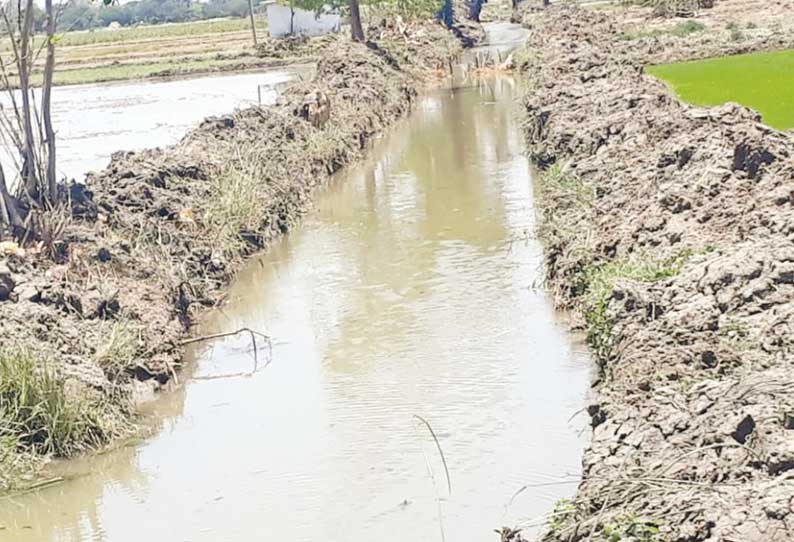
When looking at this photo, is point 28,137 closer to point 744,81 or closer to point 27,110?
point 27,110

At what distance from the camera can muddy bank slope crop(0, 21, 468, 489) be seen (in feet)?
28.5

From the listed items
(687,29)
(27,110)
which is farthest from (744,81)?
(687,29)

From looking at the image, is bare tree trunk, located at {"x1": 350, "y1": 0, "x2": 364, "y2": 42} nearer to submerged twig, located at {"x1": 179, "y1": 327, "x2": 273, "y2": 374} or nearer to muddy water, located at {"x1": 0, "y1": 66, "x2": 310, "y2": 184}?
muddy water, located at {"x1": 0, "y1": 66, "x2": 310, "y2": 184}

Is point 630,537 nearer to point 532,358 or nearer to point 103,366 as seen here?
point 532,358

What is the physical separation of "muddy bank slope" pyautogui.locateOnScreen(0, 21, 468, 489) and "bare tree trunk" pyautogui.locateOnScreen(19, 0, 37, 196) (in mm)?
501

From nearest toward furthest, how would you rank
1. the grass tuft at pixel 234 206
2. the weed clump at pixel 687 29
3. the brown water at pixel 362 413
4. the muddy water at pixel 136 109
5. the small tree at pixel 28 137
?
1. the brown water at pixel 362 413
2. the small tree at pixel 28 137
3. the grass tuft at pixel 234 206
4. the muddy water at pixel 136 109
5. the weed clump at pixel 687 29

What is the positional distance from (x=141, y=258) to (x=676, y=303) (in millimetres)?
5589

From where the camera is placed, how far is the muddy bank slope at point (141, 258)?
8.68 m

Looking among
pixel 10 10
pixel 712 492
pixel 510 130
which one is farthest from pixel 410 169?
pixel 712 492

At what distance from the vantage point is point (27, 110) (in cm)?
1212

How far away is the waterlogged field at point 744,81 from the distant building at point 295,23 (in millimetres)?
27247

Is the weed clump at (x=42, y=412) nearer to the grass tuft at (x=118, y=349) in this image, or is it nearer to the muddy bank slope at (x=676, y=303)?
the grass tuft at (x=118, y=349)

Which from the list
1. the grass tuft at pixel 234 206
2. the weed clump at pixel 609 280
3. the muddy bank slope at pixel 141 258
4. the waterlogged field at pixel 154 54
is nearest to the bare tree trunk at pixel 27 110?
the muddy bank slope at pixel 141 258

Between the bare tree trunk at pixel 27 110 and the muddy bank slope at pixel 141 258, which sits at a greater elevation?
the bare tree trunk at pixel 27 110
